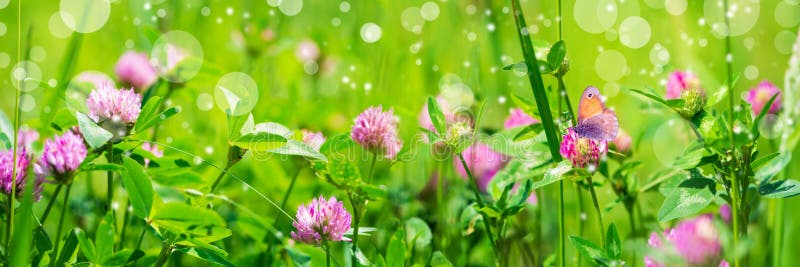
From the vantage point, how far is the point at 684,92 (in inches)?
27.9

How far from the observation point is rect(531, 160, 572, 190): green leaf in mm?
648

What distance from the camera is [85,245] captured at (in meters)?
0.67

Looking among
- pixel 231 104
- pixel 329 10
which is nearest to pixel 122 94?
pixel 231 104

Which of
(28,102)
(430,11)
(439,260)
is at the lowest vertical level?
(439,260)

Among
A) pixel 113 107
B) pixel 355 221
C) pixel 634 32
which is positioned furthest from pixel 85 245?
pixel 634 32

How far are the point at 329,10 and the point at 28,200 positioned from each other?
1.79 m

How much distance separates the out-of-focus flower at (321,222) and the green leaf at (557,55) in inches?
8.9

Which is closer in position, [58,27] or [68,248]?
[68,248]

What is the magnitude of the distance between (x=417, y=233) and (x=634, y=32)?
138cm

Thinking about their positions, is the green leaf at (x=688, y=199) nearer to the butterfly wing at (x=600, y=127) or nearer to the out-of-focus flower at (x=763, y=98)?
the butterfly wing at (x=600, y=127)

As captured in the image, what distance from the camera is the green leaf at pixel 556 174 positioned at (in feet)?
2.13

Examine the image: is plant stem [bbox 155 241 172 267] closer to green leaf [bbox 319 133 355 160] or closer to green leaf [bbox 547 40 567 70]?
green leaf [bbox 319 133 355 160]

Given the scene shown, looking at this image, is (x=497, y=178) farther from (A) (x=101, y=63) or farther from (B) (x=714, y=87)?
(A) (x=101, y=63)

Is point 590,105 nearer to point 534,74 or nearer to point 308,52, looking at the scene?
point 534,74
